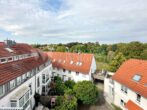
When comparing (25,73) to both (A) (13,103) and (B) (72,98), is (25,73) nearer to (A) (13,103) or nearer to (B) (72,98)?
(A) (13,103)

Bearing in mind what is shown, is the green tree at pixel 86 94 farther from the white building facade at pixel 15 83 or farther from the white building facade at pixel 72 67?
the white building facade at pixel 72 67

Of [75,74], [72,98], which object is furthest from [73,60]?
[72,98]

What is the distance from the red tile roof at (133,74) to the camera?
69.1 feet

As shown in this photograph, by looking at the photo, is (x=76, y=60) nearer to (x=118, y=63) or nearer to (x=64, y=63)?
(x=64, y=63)

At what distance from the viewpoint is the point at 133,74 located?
25.2 m

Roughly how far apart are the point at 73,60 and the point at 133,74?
19.9 metres

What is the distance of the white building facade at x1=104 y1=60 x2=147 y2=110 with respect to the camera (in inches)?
815

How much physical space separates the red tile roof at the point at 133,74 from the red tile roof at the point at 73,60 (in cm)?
1042

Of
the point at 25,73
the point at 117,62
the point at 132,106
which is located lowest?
the point at 132,106

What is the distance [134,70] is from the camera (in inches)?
1022

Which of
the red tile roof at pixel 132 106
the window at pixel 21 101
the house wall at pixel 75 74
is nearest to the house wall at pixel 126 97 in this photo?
the red tile roof at pixel 132 106

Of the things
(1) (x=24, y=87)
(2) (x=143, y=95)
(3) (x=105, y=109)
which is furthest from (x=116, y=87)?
(1) (x=24, y=87)

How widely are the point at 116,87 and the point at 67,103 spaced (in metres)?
11.0

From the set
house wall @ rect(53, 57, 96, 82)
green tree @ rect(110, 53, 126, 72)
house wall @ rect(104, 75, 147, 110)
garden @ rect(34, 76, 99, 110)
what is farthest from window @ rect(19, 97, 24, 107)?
green tree @ rect(110, 53, 126, 72)
